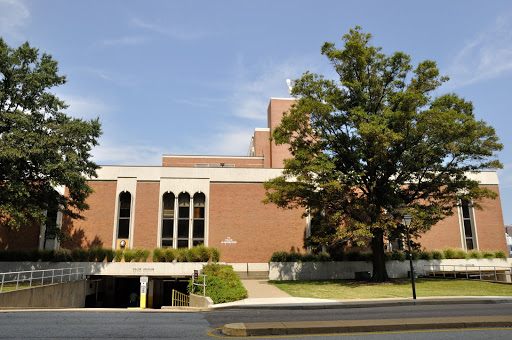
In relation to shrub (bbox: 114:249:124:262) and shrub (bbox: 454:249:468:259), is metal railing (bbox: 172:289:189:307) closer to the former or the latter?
shrub (bbox: 114:249:124:262)

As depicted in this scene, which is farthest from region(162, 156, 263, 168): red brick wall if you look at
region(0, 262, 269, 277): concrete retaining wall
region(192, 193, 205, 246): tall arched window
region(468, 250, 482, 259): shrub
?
region(468, 250, 482, 259): shrub

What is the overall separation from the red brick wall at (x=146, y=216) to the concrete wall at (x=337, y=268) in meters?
11.6

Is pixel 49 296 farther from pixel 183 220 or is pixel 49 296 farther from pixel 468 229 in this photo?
pixel 468 229

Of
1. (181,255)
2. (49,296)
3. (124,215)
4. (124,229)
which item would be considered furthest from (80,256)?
(181,255)

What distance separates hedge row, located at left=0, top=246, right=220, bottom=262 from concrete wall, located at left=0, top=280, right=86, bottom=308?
7.81 feet

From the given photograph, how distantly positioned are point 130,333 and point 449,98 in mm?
23358

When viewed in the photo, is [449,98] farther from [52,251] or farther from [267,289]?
[52,251]

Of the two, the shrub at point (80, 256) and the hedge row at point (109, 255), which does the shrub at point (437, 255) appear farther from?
the shrub at point (80, 256)

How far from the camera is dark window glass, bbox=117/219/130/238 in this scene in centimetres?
3425

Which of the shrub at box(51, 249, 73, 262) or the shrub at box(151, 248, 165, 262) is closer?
the shrub at box(151, 248, 165, 262)

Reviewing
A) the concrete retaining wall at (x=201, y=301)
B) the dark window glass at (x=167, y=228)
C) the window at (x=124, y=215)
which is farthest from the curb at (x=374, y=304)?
the window at (x=124, y=215)

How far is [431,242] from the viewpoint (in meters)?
37.2

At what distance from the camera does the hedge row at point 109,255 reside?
28422 millimetres

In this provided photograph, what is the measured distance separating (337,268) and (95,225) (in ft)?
68.2
